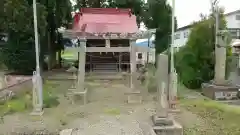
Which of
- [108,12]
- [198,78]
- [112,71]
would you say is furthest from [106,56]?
[198,78]

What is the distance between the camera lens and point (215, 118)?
995 cm

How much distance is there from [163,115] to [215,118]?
91.0 inches

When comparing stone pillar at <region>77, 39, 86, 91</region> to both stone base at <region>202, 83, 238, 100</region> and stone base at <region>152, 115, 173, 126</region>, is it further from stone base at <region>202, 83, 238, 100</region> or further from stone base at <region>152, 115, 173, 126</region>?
stone base at <region>202, 83, 238, 100</region>

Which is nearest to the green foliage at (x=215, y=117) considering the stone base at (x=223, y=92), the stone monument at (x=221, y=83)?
the stone base at (x=223, y=92)

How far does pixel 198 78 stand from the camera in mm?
16781

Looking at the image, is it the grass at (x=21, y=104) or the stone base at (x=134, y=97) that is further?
the stone base at (x=134, y=97)

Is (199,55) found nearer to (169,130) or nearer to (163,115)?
(163,115)

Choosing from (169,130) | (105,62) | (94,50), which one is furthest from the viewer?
(105,62)

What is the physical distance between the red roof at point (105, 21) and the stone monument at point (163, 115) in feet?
35.5

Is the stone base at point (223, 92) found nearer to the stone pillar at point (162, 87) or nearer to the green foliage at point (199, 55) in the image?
the green foliage at point (199, 55)

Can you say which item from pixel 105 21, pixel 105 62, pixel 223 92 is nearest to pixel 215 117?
pixel 223 92

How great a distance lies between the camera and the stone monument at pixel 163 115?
8.52 metres

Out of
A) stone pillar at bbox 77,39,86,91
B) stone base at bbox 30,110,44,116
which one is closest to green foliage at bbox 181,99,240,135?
stone pillar at bbox 77,39,86,91

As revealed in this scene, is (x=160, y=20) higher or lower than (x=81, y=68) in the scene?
higher
